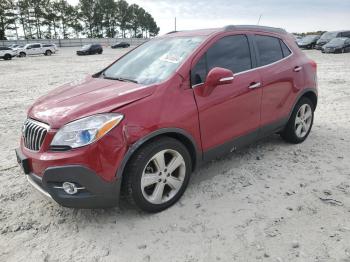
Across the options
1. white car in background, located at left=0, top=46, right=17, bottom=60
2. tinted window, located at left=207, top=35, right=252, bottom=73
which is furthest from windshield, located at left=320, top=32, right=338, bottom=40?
tinted window, located at left=207, top=35, right=252, bottom=73

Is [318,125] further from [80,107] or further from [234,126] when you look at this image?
[80,107]

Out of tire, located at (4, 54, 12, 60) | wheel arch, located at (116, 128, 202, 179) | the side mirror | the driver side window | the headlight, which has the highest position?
the driver side window

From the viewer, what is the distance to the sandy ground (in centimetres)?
280

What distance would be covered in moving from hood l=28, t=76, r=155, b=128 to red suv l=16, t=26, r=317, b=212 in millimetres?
11

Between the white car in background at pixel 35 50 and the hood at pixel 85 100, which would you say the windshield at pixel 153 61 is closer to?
the hood at pixel 85 100

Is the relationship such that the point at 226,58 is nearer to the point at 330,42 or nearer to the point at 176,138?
the point at 176,138

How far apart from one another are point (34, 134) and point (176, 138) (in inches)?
52.7

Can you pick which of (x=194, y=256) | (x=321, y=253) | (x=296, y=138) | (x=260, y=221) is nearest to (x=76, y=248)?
(x=194, y=256)

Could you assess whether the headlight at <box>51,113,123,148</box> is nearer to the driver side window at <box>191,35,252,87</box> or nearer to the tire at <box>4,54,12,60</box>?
the driver side window at <box>191,35,252,87</box>

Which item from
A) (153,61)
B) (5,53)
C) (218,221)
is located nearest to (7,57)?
(5,53)

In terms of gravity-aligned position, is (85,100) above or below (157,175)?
above

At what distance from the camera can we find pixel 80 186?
2.88 meters

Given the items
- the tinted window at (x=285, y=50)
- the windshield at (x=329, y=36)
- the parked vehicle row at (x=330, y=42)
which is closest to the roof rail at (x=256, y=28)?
the tinted window at (x=285, y=50)

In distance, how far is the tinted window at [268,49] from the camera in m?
4.37
